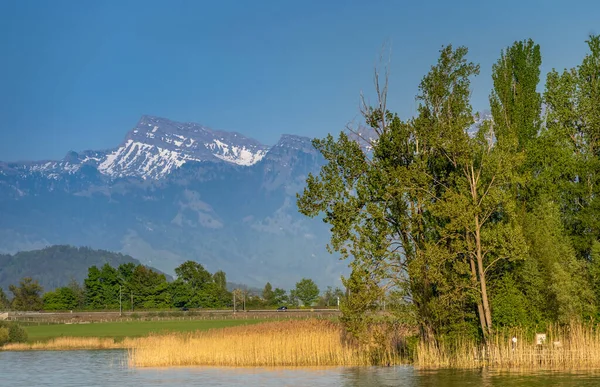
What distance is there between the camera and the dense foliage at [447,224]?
47.2m

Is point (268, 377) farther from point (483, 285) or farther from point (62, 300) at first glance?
point (62, 300)

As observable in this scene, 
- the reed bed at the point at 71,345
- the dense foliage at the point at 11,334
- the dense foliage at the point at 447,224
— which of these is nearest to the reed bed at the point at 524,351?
the dense foliage at the point at 447,224

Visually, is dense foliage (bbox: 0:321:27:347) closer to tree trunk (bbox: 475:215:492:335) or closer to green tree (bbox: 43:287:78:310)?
tree trunk (bbox: 475:215:492:335)

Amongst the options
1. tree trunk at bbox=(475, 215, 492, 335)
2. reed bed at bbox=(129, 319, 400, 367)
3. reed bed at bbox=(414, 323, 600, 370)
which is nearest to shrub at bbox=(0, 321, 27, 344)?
reed bed at bbox=(129, 319, 400, 367)

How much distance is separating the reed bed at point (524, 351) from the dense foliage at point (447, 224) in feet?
2.84

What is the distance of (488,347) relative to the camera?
4534 centimetres

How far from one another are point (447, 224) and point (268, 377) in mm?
12976

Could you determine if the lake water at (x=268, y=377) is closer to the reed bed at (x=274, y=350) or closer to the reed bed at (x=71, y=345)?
the reed bed at (x=274, y=350)

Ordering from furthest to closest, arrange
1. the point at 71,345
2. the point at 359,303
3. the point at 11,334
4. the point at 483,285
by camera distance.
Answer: the point at 11,334 < the point at 71,345 < the point at 359,303 < the point at 483,285

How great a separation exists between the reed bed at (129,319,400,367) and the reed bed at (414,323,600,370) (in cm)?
427

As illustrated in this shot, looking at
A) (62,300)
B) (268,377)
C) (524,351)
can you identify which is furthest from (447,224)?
(62,300)

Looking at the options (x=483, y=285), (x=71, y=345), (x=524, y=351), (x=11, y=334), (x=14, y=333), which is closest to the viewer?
(x=524, y=351)

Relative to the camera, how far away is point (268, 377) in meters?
46.3

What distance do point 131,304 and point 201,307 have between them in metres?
15.6
